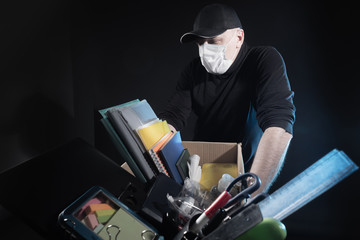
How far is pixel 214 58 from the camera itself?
1.24 metres

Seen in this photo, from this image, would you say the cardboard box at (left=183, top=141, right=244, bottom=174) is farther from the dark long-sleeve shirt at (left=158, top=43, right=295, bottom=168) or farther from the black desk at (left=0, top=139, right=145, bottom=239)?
the black desk at (left=0, top=139, right=145, bottom=239)

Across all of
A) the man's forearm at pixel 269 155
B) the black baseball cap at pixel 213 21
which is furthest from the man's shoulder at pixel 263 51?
the man's forearm at pixel 269 155

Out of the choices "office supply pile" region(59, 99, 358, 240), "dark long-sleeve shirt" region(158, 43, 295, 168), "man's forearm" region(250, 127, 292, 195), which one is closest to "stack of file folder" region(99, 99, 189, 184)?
"office supply pile" region(59, 99, 358, 240)

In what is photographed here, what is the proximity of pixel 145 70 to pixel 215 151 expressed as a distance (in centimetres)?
54

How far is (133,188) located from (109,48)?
102 centimetres

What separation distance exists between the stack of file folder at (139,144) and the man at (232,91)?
1.04ft

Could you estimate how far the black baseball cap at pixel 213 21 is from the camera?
3.80 feet

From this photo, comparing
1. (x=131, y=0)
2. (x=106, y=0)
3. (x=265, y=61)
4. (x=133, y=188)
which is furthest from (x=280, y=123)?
(x=106, y=0)

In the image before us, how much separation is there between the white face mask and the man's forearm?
0.35 meters

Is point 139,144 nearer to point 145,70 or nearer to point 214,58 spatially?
point 214,58

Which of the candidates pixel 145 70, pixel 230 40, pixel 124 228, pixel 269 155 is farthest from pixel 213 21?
pixel 124 228

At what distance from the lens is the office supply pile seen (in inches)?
16.9

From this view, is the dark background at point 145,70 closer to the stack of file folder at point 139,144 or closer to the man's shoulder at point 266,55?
the man's shoulder at point 266,55

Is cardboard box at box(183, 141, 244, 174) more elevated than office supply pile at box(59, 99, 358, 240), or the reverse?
office supply pile at box(59, 99, 358, 240)
